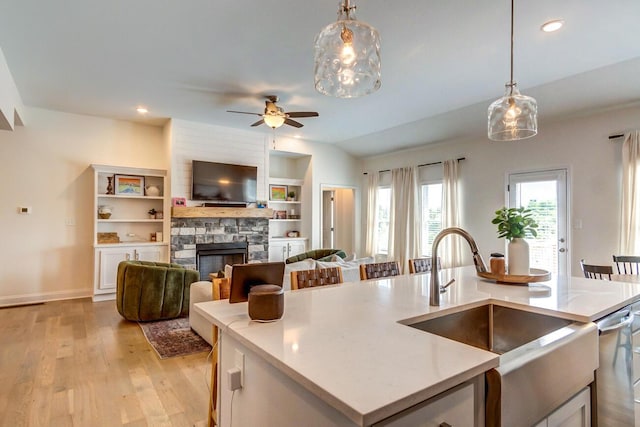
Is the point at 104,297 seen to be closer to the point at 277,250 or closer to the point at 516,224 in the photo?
the point at 277,250

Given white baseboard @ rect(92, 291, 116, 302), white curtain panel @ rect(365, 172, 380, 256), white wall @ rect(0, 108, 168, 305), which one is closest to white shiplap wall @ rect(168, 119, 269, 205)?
white wall @ rect(0, 108, 168, 305)

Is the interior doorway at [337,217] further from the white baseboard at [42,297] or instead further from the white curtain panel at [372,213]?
the white baseboard at [42,297]

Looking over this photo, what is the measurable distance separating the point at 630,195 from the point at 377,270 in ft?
12.2

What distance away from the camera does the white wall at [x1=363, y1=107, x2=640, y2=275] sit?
450 cm

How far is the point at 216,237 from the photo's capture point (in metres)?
6.20

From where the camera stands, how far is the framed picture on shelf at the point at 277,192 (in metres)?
7.61

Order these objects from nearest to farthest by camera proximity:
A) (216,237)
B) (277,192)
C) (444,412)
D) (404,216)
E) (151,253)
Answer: (444,412) → (151,253) → (216,237) → (404,216) → (277,192)

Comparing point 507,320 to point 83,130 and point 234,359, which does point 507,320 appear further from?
point 83,130

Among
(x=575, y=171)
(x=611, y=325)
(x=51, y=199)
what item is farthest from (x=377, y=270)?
(x=51, y=199)

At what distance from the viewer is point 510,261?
2.30 m

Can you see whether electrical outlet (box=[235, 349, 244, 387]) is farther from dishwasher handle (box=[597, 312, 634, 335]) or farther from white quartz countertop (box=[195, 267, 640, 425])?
dishwasher handle (box=[597, 312, 634, 335])

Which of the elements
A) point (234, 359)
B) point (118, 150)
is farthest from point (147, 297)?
point (234, 359)

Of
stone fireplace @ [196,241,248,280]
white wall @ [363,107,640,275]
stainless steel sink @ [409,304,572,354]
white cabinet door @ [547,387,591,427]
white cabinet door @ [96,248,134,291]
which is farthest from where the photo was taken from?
stone fireplace @ [196,241,248,280]

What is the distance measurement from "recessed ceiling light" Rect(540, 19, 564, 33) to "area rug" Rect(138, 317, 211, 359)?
425cm
